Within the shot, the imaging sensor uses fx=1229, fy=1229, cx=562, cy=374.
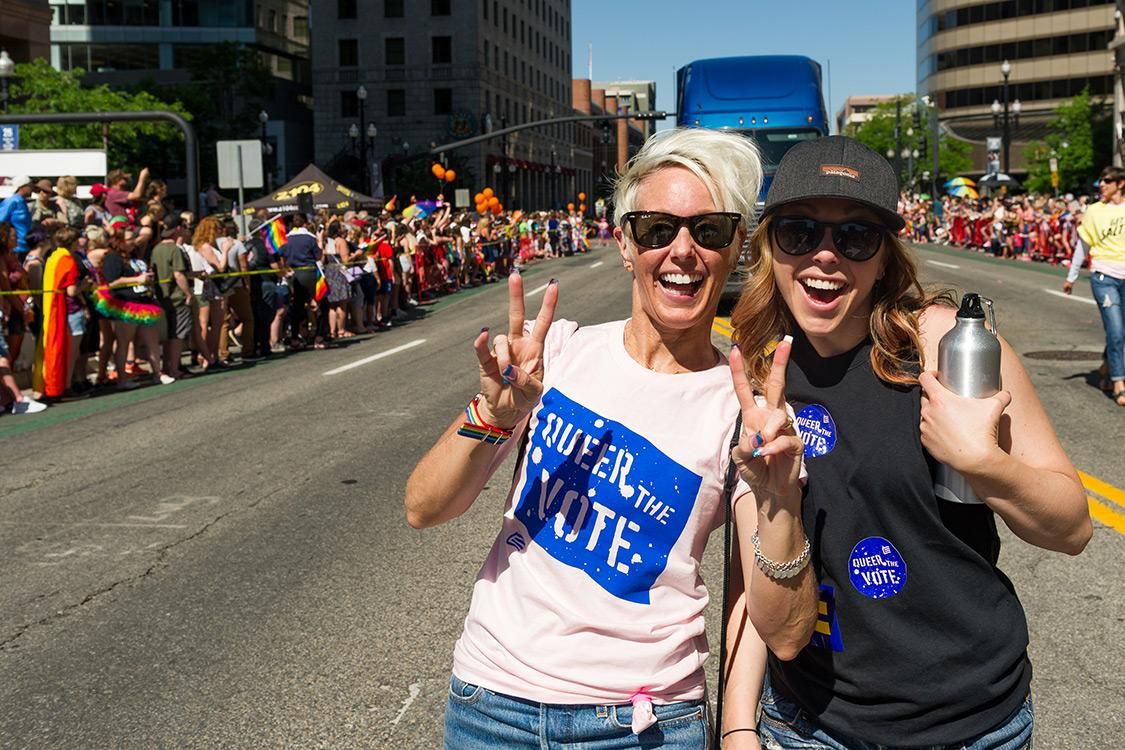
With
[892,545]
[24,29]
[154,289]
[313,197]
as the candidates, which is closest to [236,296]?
[154,289]

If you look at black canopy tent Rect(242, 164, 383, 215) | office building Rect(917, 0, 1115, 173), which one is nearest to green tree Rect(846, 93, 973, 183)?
office building Rect(917, 0, 1115, 173)

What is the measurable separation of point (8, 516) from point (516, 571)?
21.1 ft

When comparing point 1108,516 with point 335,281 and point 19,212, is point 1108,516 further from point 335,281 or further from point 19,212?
point 335,281

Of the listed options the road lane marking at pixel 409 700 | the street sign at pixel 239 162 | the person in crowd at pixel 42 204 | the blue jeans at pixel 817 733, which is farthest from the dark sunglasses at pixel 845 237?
the street sign at pixel 239 162

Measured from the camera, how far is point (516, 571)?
7.67ft

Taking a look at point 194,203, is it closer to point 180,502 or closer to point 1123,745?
point 180,502

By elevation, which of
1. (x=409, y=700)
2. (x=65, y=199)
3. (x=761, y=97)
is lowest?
(x=409, y=700)

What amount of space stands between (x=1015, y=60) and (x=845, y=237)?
10382cm

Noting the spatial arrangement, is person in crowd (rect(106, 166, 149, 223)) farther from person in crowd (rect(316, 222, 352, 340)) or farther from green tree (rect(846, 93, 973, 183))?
green tree (rect(846, 93, 973, 183))

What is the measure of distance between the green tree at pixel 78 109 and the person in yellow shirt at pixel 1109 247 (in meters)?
33.5

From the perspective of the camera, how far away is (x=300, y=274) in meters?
17.8

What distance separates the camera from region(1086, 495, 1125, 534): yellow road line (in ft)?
22.4

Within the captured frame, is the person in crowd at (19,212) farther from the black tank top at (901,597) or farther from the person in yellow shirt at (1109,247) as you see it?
the black tank top at (901,597)

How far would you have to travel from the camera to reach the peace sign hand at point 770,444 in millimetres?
1972
